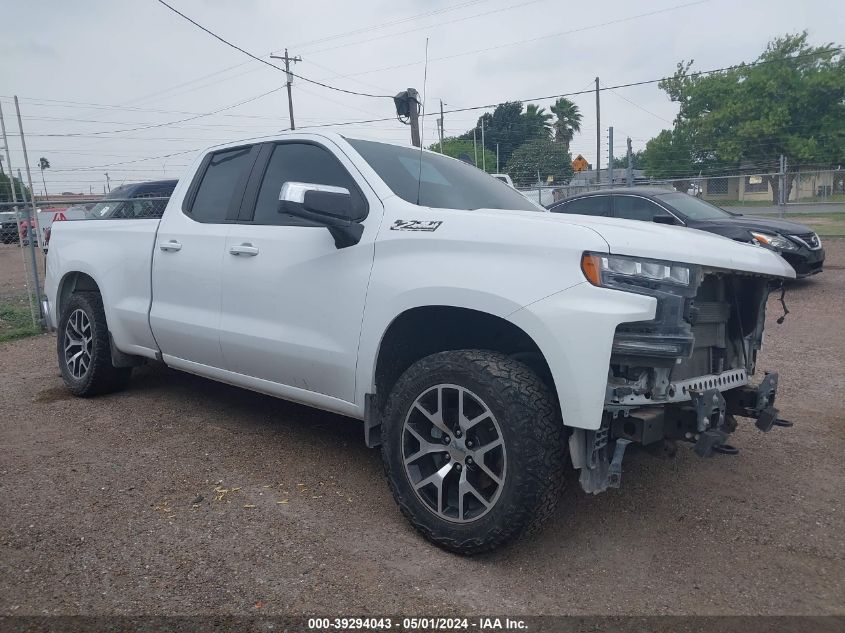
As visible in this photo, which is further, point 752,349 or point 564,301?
point 752,349

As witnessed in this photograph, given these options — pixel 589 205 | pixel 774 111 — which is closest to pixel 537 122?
pixel 774 111

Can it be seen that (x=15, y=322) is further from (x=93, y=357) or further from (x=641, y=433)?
(x=641, y=433)

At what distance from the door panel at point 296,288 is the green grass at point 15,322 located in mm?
5910

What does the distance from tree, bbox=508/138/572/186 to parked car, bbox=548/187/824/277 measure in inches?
1400

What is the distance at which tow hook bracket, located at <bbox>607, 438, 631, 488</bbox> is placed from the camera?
2.89 metres

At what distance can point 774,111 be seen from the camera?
4112 centimetres

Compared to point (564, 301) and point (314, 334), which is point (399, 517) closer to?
point (314, 334)

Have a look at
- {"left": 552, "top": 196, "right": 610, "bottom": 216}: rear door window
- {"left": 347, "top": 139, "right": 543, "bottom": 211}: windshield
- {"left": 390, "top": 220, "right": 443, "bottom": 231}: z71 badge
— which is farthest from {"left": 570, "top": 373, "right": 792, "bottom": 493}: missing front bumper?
{"left": 552, "top": 196, "right": 610, "bottom": 216}: rear door window

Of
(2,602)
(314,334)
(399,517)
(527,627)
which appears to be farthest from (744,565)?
(2,602)

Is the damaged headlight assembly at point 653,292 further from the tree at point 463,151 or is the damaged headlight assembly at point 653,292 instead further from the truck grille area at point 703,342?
the tree at point 463,151

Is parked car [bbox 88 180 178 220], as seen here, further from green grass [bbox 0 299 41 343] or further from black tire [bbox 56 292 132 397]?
black tire [bbox 56 292 132 397]

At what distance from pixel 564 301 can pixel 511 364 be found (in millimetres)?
379

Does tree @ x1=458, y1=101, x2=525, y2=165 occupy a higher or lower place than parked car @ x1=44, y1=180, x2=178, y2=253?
higher

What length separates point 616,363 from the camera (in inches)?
110
